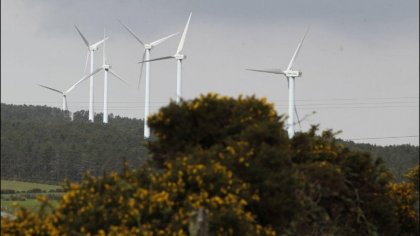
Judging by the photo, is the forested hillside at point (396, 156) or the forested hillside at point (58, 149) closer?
the forested hillside at point (58, 149)

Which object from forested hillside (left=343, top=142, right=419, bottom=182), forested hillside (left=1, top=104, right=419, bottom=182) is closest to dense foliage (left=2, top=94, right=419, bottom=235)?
forested hillside (left=1, top=104, right=419, bottom=182)

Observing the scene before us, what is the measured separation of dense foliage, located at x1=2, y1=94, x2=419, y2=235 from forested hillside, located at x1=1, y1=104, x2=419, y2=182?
73.8 inches

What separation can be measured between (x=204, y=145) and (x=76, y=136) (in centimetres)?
1722

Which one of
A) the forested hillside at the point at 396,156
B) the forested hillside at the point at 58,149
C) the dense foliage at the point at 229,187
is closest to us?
the dense foliage at the point at 229,187

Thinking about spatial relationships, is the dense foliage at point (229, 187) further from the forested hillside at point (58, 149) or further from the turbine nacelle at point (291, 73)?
the turbine nacelle at point (291, 73)

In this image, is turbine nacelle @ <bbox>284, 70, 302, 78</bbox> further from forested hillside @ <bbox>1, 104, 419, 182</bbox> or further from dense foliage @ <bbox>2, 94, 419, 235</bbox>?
dense foliage @ <bbox>2, 94, 419, 235</bbox>

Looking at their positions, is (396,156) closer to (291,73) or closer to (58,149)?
(291,73)

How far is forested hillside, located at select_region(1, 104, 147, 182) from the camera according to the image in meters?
25.7

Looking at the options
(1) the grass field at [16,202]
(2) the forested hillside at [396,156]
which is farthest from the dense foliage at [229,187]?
(2) the forested hillside at [396,156]

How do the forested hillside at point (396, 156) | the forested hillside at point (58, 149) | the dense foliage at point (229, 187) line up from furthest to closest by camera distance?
the forested hillside at point (396, 156), the forested hillside at point (58, 149), the dense foliage at point (229, 187)

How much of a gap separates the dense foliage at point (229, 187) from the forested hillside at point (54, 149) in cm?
194

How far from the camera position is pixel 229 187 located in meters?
22.9

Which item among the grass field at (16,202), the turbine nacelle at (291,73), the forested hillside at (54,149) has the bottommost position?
the grass field at (16,202)

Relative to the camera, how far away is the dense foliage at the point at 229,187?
71.7 feet
